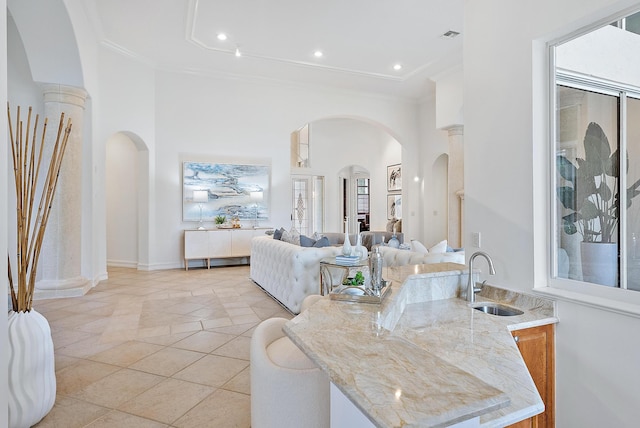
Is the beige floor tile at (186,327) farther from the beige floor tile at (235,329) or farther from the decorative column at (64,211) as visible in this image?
the decorative column at (64,211)

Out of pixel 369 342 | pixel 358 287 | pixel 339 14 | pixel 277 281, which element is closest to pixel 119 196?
pixel 277 281

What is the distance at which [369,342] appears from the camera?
3.99ft

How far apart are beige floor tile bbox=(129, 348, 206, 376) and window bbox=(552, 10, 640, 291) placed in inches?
105

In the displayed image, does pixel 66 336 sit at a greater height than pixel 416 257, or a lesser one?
lesser

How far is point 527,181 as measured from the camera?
81.9 inches

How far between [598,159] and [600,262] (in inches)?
21.8

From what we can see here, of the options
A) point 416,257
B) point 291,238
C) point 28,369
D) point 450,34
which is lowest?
point 28,369

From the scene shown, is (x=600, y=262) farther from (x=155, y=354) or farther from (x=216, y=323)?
(x=216, y=323)

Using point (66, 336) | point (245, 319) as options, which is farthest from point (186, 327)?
point (66, 336)

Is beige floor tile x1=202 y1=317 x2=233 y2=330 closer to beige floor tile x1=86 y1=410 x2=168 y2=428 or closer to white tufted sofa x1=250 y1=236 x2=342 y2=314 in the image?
white tufted sofa x1=250 y1=236 x2=342 y2=314

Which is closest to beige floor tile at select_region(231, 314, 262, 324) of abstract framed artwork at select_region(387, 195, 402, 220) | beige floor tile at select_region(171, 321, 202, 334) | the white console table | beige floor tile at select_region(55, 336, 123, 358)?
beige floor tile at select_region(171, 321, 202, 334)

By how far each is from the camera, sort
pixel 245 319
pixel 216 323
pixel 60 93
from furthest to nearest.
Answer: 1. pixel 60 93
2. pixel 245 319
3. pixel 216 323

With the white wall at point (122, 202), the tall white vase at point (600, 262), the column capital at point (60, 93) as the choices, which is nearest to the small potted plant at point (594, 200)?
the tall white vase at point (600, 262)

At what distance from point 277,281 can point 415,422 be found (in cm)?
405
